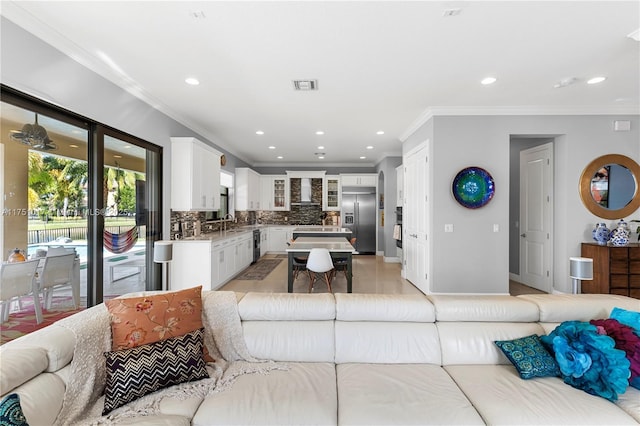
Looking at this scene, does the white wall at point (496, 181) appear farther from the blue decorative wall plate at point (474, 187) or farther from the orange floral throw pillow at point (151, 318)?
the orange floral throw pillow at point (151, 318)

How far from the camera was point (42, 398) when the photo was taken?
120 centimetres

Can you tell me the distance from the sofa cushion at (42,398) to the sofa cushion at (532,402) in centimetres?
191

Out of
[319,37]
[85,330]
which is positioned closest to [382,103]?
[319,37]

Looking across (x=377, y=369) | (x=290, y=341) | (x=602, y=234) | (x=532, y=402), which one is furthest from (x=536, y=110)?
(x=290, y=341)

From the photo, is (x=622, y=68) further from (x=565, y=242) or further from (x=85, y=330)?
(x=85, y=330)

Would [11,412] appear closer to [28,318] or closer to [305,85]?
[28,318]

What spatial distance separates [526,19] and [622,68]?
1796mm

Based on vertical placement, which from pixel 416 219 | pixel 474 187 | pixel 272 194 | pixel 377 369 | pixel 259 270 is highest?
pixel 272 194

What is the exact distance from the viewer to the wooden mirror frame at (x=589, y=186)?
162 inches

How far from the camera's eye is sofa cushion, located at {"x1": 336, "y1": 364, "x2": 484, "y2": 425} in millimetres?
1314

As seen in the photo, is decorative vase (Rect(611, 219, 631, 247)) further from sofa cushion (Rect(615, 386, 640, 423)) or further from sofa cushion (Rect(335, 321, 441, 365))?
sofa cushion (Rect(335, 321, 441, 365))

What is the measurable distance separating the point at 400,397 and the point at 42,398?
1.60 metres

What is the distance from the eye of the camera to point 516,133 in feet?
13.8

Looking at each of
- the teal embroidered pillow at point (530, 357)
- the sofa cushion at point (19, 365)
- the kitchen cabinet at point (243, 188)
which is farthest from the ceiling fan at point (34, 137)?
the kitchen cabinet at point (243, 188)
